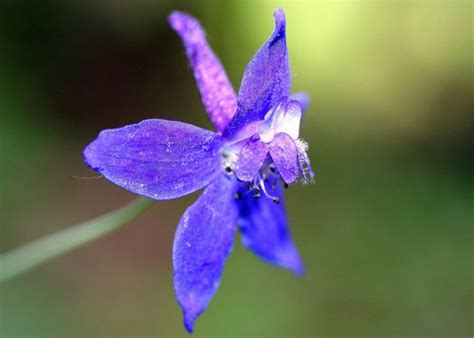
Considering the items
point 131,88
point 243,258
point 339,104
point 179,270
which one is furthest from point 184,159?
point 339,104

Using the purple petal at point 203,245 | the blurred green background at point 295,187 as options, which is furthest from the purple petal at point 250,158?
the blurred green background at point 295,187

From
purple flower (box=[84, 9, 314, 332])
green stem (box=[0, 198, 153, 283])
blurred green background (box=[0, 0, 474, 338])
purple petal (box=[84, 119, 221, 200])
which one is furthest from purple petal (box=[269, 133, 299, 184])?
blurred green background (box=[0, 0, 474, 338])

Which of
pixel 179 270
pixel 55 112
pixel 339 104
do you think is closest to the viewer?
pixel 179 270

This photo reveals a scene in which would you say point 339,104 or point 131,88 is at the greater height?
point 131,88

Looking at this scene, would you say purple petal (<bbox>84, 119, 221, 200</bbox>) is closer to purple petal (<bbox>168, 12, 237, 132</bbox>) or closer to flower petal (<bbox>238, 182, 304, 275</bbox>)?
purple petal (<bbox>168, 12, 237, 132</bbox>)

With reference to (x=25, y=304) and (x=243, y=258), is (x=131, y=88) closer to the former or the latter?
(x=243, y=258)
